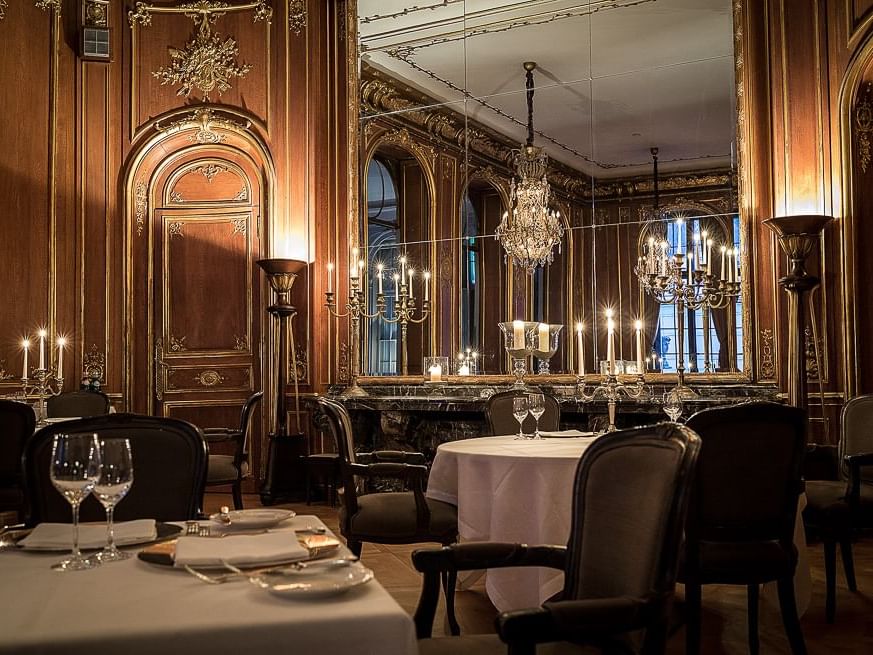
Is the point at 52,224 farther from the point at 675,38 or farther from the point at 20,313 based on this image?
the point at 675,38

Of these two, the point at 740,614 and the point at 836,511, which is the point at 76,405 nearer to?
the point at 740,614

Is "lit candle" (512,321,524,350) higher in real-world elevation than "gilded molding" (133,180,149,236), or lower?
lower

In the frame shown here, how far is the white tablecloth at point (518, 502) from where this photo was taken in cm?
309

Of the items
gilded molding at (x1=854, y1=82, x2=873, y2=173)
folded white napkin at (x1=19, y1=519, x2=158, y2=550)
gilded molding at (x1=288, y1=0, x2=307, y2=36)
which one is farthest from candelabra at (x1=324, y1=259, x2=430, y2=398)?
folded white napkin at (x1=19, y1=519, x2=158, y2=550)

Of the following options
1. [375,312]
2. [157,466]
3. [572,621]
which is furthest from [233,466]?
[572,621]

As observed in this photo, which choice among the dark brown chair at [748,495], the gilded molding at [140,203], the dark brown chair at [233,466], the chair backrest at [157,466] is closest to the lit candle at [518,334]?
the dark brown chair at [233,466]

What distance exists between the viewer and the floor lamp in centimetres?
664

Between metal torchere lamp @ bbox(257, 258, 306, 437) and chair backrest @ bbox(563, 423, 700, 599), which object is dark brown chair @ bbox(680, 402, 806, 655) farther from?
metal torchere lamp @ bbox(257, 258, 306, 437)

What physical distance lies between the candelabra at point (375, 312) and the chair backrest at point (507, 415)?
Answer: 2230 mm

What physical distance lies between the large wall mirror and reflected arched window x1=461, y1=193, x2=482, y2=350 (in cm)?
1

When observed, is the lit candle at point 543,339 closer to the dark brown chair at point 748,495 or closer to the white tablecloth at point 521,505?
the white tablecloth at point 521,505

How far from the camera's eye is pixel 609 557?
1770mm

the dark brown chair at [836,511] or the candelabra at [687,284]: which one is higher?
the candelabra at [687,284]

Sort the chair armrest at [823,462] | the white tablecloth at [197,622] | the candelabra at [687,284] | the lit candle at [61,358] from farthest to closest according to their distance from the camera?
the lit candle at [61,358] < the candelabra at [687,284] < the chair armrest at [823,462] < the white tablecloth at [197,622]
